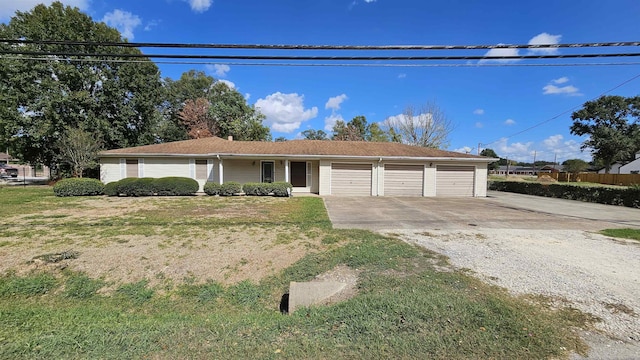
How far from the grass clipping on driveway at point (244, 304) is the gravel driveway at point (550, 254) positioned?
0.35 meters

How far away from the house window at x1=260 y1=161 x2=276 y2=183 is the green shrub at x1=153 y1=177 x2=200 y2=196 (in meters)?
4.27

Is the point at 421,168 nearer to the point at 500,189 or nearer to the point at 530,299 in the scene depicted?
the point at 500,189

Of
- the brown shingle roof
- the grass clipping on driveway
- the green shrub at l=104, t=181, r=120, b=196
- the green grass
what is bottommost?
the grass clipping on driveway

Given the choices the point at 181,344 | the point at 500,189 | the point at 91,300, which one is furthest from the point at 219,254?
the point at 500,189

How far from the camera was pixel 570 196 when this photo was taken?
16.4 m

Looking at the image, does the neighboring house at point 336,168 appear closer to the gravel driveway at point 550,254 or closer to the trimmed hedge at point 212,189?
the trimmed hedge at point 212,189

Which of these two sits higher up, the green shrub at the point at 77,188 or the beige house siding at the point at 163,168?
the beige house siding at the point at 163,168

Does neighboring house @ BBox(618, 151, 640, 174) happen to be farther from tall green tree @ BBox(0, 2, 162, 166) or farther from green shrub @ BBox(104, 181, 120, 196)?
tall green tree @ BBox(0, 2, 162, 166)

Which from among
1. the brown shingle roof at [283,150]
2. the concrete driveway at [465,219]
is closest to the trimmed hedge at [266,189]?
the brown shingle roof at [283,150]

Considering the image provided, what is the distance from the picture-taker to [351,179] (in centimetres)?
1653

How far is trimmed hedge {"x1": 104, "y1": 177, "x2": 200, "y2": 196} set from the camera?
543 inches

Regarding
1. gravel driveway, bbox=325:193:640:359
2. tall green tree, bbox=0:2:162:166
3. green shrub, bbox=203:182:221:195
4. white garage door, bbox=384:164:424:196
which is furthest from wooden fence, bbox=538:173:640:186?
tall green tree, bbox=0:2:162:166

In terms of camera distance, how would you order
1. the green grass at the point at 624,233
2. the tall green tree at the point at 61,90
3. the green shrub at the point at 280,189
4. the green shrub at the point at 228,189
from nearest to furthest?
1. the green grass at the point at 624,233
2. the green shrub at the point at 228,189
3. the green shrub at the point at 280,189
4. the tall green tree at the point at 61,90

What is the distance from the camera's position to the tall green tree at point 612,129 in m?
42.2
